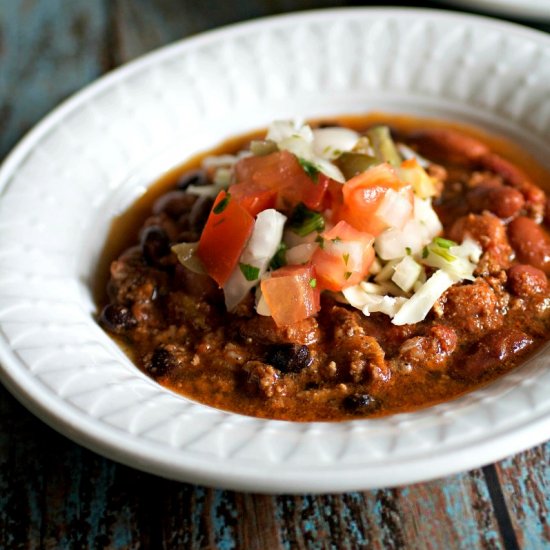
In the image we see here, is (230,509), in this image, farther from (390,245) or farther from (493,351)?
(390,245)

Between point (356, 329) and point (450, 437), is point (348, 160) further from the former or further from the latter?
point (450, 437)

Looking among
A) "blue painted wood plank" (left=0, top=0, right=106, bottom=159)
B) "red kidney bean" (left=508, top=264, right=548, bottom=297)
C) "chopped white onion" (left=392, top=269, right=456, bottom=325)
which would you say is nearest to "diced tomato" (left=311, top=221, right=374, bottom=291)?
"chopped white onion" (left=392, top=269, right=456, bottom=325)

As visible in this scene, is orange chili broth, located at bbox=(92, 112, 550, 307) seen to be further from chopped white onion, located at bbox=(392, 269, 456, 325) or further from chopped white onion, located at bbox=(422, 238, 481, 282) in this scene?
chopped white onion, located at bbox=(392, 269, 456, 325)

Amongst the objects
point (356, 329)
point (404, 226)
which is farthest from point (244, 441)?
point (404, 226)

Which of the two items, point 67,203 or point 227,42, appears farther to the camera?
point 227,42

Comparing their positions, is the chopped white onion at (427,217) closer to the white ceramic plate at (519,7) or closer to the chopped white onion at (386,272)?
the chopped white onion at (386,272)

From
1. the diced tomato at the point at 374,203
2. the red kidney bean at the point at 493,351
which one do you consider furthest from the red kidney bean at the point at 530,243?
the diced tomato at the point at 374,203

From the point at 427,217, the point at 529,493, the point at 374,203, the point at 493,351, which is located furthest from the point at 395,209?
the point at 529,493
